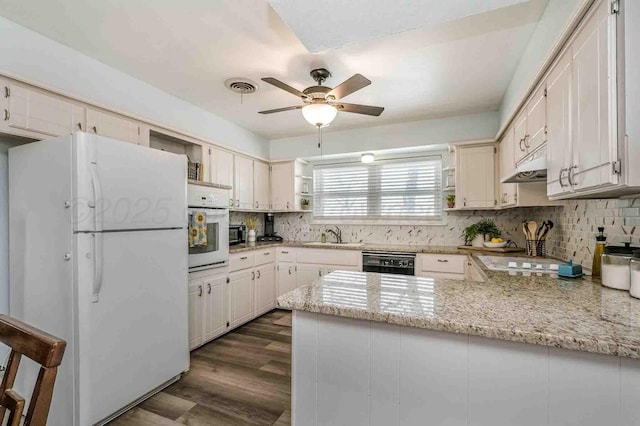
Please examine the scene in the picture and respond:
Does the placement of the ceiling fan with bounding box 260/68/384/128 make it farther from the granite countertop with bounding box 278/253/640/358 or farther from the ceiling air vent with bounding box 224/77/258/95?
the granite countertop with bounding box 278/253/640/358

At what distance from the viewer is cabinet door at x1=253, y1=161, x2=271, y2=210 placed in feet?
14.3

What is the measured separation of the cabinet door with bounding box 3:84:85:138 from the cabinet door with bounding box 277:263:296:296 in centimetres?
276

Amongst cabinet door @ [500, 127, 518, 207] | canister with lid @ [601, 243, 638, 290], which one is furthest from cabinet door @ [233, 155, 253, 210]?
canister with lid @ [601, 243, 638, 290]

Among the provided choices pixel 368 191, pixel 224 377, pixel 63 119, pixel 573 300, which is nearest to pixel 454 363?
pixel 573 300

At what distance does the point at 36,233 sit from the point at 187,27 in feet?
5.59

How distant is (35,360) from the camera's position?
0.77 metres

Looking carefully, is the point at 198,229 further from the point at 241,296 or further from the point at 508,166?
the point at 508,166

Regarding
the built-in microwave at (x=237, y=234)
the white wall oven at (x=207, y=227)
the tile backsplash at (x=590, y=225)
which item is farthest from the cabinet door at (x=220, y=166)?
the tile backsplash at (x=590, y=225)

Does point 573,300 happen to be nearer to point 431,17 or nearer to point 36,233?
point 431,17

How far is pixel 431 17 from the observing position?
166 cm

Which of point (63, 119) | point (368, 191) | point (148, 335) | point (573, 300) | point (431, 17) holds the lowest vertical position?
point (148, 335)

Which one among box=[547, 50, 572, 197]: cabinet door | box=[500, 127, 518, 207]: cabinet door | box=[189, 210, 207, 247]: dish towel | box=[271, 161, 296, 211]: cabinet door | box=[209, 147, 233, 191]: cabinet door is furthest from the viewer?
box=[271, 161, 296, 211]: cabinet door

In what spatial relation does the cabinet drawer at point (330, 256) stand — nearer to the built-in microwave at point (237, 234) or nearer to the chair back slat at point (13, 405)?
the built-in microwave at point (237, 234)

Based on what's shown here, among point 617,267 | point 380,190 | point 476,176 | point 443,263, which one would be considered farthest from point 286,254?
point 617,267
